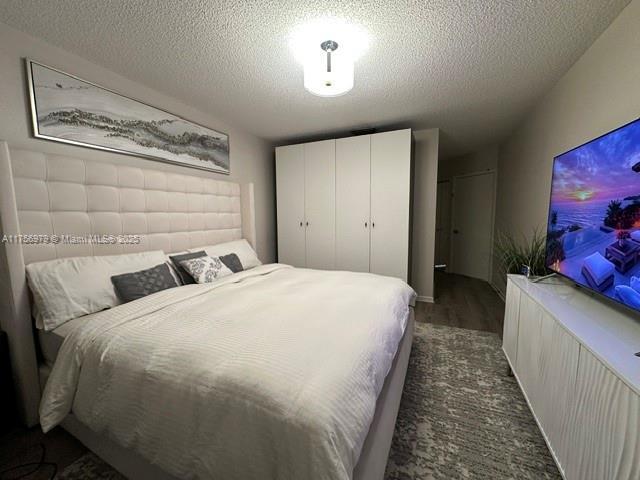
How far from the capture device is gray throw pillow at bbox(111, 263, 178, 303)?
1706mm

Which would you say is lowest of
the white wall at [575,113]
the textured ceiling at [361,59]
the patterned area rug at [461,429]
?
the patterned area rug at [461,429]

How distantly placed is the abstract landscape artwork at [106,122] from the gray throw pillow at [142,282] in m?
1.01

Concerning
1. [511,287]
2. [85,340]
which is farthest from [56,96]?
[511,287]

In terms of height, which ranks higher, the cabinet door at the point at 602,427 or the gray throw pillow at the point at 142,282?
the gray throw pillow at the point at 142,282

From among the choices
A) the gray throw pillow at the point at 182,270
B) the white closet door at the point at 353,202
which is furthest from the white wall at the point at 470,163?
the gray throw pillow at the point at 182,270

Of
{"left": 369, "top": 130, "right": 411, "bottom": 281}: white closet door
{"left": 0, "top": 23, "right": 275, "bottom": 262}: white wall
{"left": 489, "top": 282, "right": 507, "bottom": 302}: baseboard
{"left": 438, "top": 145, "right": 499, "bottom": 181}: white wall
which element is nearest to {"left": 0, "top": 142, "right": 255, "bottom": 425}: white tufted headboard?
{"left": 0, "top": 23, "right": 275, "bottom": 262}: white wall

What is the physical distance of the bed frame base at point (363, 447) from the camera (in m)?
0.97

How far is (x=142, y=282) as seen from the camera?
1.80 metres

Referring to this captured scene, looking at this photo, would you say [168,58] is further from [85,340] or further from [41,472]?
[41,472]

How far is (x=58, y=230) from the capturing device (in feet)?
5.54

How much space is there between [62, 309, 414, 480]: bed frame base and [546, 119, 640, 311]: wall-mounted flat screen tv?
1.10m

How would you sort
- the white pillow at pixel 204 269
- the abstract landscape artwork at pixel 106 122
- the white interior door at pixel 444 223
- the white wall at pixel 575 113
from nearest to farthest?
1. the white wall at pixel 575 113
2. the abstract landscape artwork at pixel 106 122
3. the white pillow at pixel 204 269
4. the white interior door at pixel 444 223

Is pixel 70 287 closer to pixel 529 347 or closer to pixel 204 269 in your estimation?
pixel 204 269

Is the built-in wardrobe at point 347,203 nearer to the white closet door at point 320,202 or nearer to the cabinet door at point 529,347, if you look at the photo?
the white closet door at point 320,202
